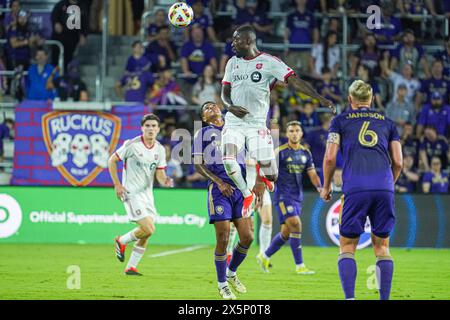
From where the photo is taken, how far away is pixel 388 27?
24312 millimetres

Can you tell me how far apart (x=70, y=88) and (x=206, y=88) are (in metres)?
3.14

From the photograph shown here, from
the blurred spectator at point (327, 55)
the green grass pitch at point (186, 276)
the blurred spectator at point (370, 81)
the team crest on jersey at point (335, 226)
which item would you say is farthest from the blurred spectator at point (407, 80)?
the green grass pitch at point (186, 276)

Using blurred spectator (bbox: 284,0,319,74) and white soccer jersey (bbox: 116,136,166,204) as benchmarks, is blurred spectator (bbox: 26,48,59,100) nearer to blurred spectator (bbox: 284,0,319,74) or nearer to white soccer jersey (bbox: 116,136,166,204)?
blurred spectator (bbox: 284,0,319,74)

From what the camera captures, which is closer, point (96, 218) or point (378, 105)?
point (96, 218)

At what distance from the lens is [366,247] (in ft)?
65.8

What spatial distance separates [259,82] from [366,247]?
9447mm

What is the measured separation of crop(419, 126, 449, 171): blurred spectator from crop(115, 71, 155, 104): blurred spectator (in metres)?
6.47

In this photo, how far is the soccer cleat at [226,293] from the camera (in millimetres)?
11109

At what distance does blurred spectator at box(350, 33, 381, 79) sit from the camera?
2344 cm

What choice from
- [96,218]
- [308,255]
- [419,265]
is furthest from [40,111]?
[419,265]

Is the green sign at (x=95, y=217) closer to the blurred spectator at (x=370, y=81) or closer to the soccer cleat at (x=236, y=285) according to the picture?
the blurred spectator at (x=370, y=81)

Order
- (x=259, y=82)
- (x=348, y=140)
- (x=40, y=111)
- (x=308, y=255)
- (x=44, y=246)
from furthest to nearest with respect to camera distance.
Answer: (x=40, y=111), (x=44, y=246), (x=308, y=255), (x=259, y=82), (x=348, y=140)

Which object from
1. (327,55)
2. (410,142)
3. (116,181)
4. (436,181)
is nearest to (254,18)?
(327,55)

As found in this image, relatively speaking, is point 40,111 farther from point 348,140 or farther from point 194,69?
point 348,140
